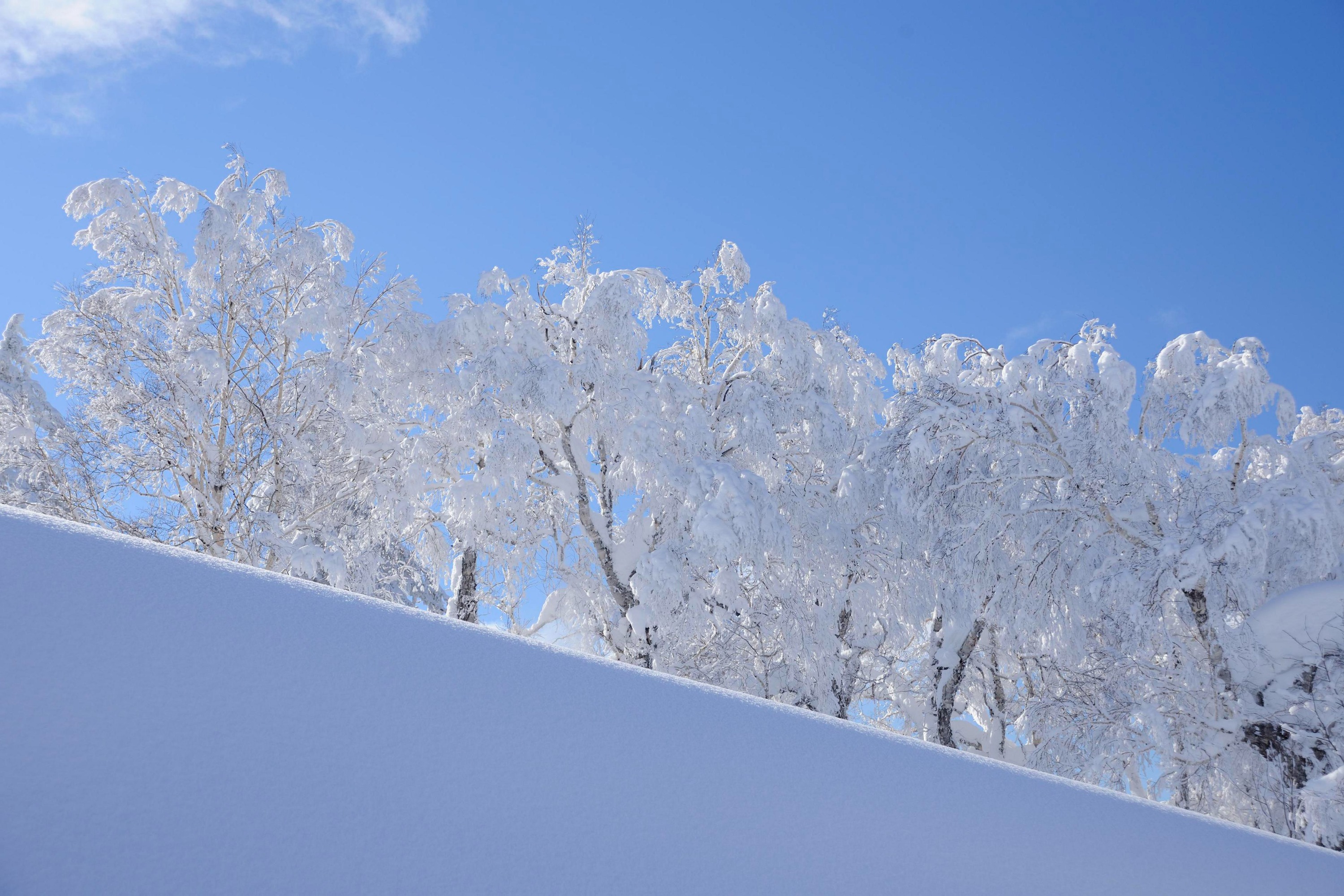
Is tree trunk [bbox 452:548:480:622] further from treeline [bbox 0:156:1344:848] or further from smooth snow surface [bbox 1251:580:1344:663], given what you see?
smooth snow surface [bbox 1251:580:1344:663]

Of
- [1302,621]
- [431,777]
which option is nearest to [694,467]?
[1302,621]

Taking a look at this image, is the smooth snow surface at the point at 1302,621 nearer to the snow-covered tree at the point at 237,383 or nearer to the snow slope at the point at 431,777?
the snow slope at the point at 431,777

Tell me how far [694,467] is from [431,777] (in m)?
7.51

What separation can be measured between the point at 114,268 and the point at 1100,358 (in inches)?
427

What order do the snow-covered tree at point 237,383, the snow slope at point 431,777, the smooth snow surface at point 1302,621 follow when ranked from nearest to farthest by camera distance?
the snow slope at point 431,777 < the smooth snow surface at point 1302,621 < the snow-covered tree at point 237,383

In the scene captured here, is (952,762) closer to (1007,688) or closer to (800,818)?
(800,818)

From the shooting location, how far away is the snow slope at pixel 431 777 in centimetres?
142

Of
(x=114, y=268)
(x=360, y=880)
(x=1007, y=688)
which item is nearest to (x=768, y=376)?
(x=1007, y=688)

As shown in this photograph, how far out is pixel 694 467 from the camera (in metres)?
9.12

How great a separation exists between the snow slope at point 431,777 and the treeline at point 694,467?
5153mm

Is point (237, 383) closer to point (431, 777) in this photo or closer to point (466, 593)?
point (466, 593)

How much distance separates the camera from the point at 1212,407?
6.85 metres

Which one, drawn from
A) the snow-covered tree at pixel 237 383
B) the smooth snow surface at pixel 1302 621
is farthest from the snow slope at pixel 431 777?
the snow-covered tree at pixel 237 383

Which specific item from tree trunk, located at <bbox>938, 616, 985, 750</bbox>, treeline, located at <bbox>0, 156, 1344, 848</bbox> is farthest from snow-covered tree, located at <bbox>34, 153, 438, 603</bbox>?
tree trunk, located at <bbox>938, 616, 985, 750</bbox>
